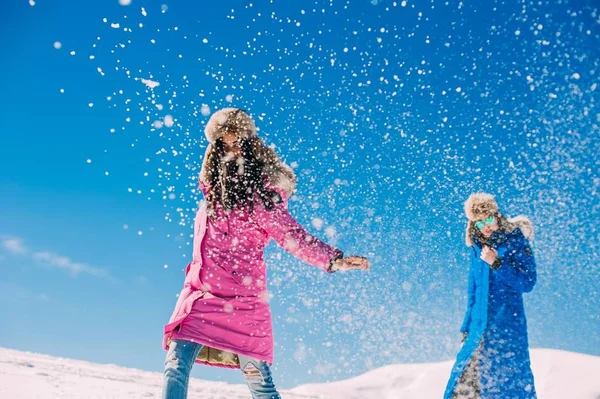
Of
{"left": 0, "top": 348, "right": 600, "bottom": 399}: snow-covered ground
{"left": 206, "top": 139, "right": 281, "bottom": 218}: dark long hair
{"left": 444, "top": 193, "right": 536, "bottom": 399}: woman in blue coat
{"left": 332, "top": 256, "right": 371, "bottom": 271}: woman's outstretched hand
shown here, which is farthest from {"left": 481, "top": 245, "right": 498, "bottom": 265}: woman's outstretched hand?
{"left": 0, "top": 348, "right": 600, "bottom": 399}: snow-covered ground

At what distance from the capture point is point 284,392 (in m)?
8.09

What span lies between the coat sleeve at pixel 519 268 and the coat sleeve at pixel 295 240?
2.19 metres

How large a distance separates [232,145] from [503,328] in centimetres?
285

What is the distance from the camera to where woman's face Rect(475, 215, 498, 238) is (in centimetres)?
460

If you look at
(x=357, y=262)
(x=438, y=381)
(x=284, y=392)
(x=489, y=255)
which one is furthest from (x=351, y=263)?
(x=438, y=381)

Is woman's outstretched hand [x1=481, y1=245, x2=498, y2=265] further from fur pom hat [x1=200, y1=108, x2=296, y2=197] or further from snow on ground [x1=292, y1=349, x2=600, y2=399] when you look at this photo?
snow on ground [x1=292, y1=349, x2=600, y2=399]

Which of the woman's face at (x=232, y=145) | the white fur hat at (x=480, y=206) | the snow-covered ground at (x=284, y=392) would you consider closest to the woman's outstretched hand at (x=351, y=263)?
the woman's face at (x=232, y=145)

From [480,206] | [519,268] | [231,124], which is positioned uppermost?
[480,206]

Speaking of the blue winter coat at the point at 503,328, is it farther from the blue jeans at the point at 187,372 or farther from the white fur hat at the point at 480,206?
the blue jeans at the point at 187,372

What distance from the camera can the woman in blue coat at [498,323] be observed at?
4.12 m

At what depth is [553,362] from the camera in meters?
10.8

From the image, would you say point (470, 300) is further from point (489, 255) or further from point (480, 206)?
point (480, 206)

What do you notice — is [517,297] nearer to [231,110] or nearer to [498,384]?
[498,384]

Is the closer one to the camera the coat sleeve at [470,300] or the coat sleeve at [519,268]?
the coat sleeve at [519,268]
